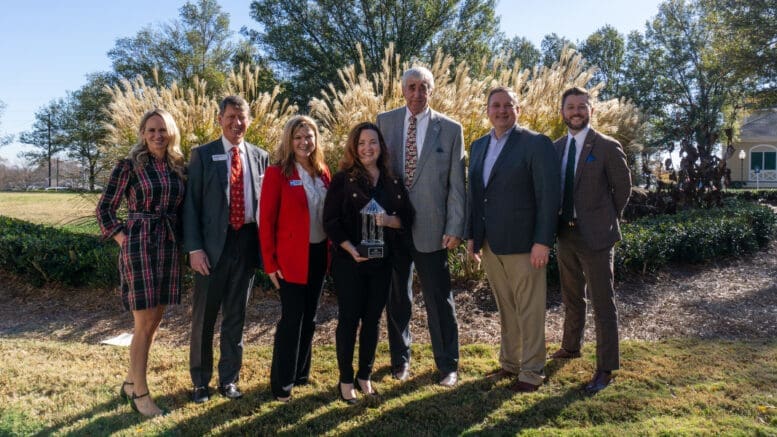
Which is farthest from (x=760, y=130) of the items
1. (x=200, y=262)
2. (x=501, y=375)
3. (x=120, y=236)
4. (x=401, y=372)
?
(x=120, y=236)

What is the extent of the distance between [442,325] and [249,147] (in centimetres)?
182

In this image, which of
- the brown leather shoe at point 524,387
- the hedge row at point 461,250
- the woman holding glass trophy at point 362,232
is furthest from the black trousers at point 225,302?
the hedge row at point 461,250

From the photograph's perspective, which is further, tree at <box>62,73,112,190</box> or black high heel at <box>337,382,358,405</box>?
tree at <box>62,73,112,190</box>

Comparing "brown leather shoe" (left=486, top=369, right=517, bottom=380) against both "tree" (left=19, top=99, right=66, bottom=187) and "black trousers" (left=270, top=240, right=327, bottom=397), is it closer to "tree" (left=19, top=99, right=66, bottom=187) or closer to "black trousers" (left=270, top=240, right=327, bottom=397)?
"black trousers" (left=270, top=240, right=327, bottom=397)

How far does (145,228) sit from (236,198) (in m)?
0.57

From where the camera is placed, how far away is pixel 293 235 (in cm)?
335

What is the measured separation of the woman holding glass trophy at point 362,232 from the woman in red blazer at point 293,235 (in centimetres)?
15

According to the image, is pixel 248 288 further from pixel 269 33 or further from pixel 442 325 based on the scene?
pixel 269 33

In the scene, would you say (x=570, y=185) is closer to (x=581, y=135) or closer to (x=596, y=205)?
(x=596, y=205)

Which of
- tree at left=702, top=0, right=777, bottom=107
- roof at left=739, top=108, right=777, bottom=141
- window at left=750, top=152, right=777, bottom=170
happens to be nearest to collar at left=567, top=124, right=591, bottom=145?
tree at left=702, top=0, right=777, bottom=107

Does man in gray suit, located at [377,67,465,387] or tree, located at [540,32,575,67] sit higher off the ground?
tree, located at [540,32,575,67]

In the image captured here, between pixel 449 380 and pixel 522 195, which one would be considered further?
pixel 449 380

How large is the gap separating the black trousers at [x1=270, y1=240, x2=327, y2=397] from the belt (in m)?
0.74

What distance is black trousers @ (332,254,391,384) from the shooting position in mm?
3361
